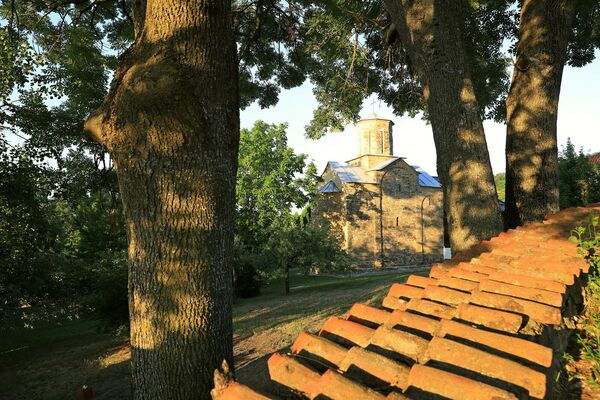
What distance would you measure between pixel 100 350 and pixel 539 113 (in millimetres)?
15222

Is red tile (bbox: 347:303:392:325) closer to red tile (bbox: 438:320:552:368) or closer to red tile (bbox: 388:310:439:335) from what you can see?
red tile (bbox: 388:310:439:335)

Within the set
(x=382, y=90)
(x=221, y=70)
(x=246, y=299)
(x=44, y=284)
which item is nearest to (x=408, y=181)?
(x=246, y=299)

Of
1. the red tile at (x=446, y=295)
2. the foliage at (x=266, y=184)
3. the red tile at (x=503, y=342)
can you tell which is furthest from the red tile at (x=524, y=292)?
the foliage at (x=266, y=184)

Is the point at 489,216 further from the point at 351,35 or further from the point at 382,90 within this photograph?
the point at 382,90

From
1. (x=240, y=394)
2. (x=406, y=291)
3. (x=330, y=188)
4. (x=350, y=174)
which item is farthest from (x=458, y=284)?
(x=350, y=174)

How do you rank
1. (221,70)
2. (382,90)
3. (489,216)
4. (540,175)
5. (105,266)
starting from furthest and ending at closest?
(105,266) → (382,90) → (540,175) → (489,216) → (221,70)

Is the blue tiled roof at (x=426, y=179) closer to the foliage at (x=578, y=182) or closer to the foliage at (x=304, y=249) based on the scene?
the foliage at (x=578, y=182)

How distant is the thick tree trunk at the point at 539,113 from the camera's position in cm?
504

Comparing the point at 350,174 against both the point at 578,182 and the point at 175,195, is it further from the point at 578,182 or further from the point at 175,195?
the point at 175,195

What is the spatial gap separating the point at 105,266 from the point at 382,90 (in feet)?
35.0

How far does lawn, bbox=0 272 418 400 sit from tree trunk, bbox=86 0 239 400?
3845 millimetres

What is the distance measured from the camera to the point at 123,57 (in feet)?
9.89

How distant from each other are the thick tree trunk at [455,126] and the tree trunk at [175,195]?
2.82 meters

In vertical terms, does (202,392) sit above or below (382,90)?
below
